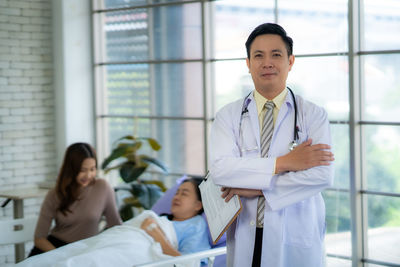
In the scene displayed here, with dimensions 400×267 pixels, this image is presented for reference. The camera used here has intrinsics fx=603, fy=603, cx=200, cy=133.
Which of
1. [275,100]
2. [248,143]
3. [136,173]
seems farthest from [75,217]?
[275,100]

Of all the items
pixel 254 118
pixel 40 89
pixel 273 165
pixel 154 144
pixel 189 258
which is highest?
pixel 40 89

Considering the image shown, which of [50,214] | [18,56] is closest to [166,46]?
[18,56]

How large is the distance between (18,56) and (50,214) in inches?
84.2

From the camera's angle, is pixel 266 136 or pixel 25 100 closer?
pixel 266 136

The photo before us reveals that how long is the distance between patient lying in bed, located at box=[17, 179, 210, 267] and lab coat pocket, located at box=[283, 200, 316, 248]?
4.09ft

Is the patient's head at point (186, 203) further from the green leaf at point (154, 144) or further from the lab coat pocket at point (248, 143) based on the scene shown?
the lab coat pocket at point (248, 143)

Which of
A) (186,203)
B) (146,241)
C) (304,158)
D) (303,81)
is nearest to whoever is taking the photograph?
(304,158)

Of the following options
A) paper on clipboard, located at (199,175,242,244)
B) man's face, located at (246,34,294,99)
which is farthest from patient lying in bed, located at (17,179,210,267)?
man's face, located at (246,34,294,99)

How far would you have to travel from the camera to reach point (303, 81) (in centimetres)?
424

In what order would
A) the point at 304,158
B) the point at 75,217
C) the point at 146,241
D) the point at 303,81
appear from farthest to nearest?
the point at 303,81
the point at 75,217
the point at 146,241
the point at 304,158

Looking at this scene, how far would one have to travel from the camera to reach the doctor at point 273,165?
2203 mm

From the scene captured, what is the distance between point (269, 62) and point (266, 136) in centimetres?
28

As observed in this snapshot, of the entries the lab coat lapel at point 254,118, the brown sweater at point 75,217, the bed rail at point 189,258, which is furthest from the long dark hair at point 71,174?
the lab coat lapel at point 254,118

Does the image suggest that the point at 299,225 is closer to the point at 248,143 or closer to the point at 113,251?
the point at 248,143
